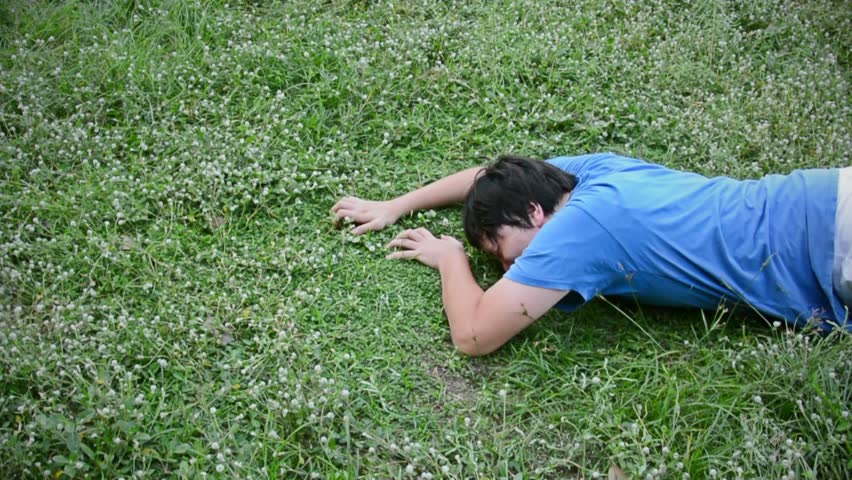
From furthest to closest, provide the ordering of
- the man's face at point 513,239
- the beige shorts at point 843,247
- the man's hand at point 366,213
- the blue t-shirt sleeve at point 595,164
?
the man's hand at point 366,213 < the blue t-shirt sleeve at point 595,164 < the man's face at point 513,239 < the beige shorts at point 843,247

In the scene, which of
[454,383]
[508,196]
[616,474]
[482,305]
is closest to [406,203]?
[508,196]

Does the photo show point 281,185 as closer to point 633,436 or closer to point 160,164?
point 160,164

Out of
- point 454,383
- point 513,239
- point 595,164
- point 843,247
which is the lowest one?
point 454,383

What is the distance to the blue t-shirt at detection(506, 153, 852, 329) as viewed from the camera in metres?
3.65

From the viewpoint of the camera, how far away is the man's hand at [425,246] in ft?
13.8

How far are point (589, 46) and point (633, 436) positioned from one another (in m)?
2.95

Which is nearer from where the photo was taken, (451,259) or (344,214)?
(451,259)

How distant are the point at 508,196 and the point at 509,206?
44 millimetres

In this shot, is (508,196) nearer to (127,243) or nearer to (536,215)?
(536,215)

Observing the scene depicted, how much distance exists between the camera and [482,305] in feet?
12.2

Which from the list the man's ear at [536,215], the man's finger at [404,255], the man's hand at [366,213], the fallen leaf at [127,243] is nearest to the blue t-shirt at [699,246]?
the man's ear at [536,215]

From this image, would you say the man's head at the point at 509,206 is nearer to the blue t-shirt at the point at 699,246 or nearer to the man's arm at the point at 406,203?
the blue t-shirt at the point at 699,246

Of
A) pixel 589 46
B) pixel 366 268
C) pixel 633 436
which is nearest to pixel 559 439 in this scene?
pixel 633 436

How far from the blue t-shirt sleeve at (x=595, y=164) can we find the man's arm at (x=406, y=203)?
17.6 inches
